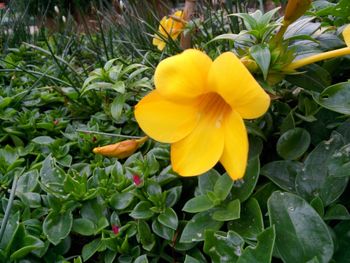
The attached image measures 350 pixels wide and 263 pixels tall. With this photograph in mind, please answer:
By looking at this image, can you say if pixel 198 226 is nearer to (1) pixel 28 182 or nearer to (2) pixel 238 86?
(2) pixel 238 86

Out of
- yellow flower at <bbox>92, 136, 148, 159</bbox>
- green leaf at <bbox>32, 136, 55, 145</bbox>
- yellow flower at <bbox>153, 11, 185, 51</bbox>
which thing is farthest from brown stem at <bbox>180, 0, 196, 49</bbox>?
yellow flower at <bbox>92, 136, 148, 159</bbox>

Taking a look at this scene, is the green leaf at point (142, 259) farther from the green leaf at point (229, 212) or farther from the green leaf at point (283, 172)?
the green leaf at point (283, 172)

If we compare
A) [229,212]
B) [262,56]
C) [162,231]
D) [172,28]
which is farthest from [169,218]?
[172,28]

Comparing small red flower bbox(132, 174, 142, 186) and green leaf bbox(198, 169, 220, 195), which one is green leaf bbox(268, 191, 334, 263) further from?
small red flower bbox(132, 174, 142, 186)

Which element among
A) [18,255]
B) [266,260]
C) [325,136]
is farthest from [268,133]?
[18,255]

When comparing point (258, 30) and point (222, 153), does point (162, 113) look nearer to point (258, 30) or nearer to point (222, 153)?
point (222, 153)

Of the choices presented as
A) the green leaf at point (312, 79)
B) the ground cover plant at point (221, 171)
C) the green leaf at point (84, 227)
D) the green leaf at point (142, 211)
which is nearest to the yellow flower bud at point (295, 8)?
the ground cover plant at point (221, 171)
